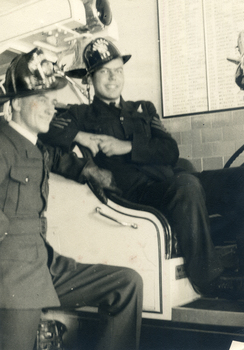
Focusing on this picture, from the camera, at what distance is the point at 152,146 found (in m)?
2.00

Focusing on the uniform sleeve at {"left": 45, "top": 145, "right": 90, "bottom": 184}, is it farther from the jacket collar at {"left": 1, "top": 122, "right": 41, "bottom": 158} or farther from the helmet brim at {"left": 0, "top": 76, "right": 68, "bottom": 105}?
the helmet brim at {"left": 0, "top": 76, "right": 68, "bottom": 105}

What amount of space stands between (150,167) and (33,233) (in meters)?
0.68

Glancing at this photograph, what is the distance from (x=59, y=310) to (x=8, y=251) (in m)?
0.39

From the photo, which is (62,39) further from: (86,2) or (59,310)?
(59,310)

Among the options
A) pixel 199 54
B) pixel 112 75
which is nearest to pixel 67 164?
pixel 112 75

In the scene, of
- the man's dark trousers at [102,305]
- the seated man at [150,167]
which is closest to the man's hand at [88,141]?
the seated man at [150,167]

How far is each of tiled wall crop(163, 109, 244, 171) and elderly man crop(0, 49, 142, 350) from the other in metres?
0.42

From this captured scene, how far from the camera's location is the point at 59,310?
6.93 feet

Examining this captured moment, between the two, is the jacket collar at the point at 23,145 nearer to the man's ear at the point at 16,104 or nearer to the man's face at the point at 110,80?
the man's ear at the point at 16,104

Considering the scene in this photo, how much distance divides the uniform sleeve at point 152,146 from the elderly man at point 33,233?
0.20m

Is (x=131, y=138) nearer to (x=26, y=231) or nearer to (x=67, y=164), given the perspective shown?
(x=67, y=164)

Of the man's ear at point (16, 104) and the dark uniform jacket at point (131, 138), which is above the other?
the man's ear at point (16, 104)

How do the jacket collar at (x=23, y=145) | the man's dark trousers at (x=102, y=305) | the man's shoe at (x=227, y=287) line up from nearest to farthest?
the man's shoe at (x=227, y=287) < the man's dark trousers at (x=102, y=305) < the jacket collar at (x=23, y=145)

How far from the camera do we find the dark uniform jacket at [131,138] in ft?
6.51
